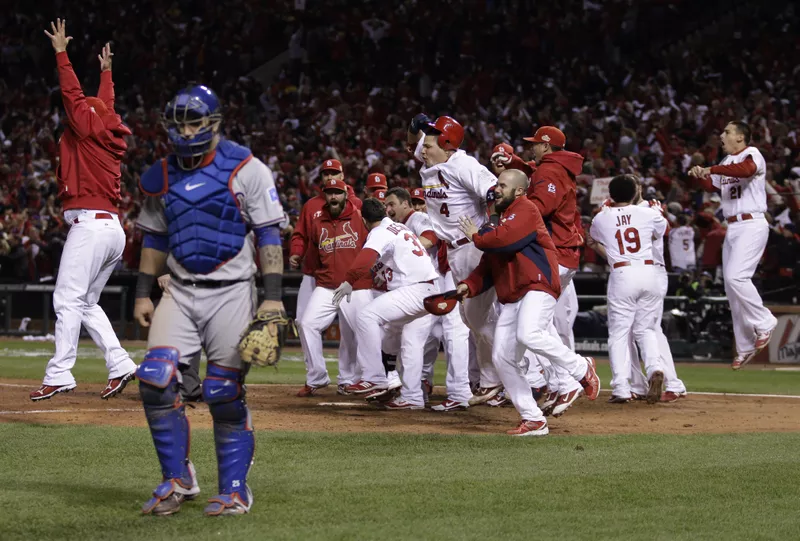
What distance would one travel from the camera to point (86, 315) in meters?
9.65

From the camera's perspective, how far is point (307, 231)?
12188mm

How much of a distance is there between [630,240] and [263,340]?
654cm

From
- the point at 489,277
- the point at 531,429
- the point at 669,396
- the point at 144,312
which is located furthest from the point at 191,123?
the point at 669,396

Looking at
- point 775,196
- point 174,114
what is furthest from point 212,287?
point 775,196

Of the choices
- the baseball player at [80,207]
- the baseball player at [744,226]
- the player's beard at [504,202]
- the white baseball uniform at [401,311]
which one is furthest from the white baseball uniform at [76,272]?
the baseball player at [744,226]

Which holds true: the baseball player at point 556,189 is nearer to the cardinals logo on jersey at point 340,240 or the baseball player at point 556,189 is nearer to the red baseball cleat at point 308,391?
the cardinals logo on jersey at point 340,240

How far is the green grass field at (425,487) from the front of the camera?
5211mm

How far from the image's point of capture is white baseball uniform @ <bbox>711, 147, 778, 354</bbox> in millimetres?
11969

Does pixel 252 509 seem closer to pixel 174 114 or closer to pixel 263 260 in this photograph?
pixel 263 260

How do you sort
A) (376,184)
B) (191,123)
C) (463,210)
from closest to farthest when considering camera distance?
1. (191,123)
2. (463,210)
3. (376,184)

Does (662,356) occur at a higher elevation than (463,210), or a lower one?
lower

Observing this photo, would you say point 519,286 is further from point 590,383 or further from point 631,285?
point 631,285

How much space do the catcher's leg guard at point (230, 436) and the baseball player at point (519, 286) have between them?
11.4 ft

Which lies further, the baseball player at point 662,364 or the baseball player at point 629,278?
the baseball player at point 662,364
